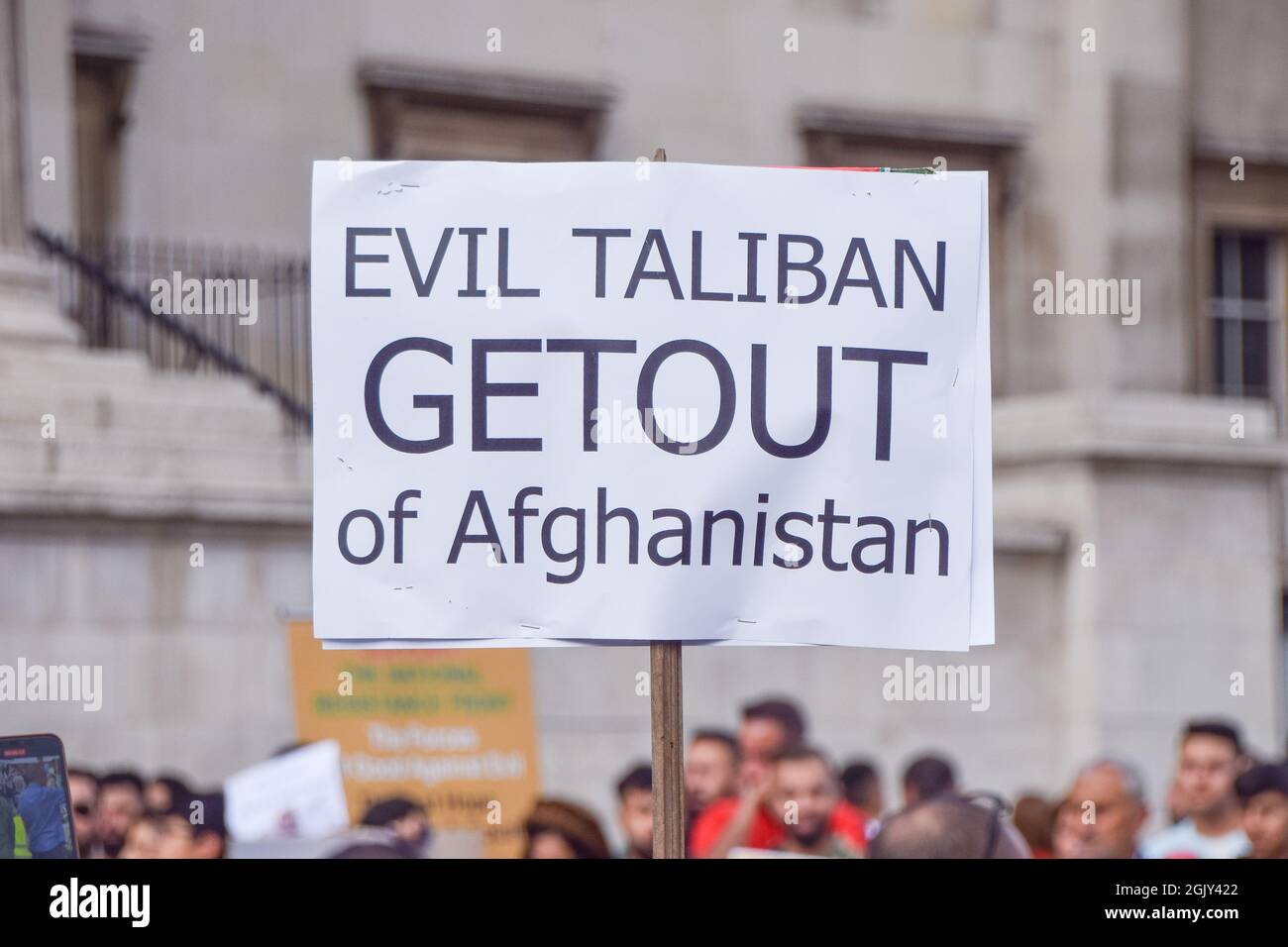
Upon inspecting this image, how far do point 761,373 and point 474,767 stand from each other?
7024mm

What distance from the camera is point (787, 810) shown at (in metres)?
10.9

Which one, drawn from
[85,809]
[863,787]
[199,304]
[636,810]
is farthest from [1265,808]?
[199,304]

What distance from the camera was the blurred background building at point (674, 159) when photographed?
11492 mm

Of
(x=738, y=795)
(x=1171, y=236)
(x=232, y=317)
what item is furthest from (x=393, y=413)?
(x=1171, y=236)

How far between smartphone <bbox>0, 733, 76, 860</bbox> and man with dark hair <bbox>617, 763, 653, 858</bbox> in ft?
20.0

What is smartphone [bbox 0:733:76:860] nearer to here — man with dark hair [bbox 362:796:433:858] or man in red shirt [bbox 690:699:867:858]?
man in red shirt [bbox 690:699:867:858]

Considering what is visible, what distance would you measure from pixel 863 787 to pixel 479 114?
781 cm

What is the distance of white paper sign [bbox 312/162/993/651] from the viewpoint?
16.0ft

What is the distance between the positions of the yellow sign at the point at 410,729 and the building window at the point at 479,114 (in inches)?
288
